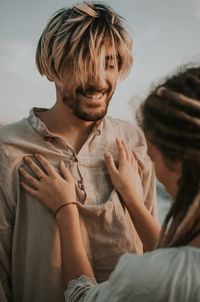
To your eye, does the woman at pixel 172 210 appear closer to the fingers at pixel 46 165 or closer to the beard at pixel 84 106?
the fingers at pixel 46 165

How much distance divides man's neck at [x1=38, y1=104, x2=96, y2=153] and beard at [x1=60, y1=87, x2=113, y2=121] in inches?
1.9

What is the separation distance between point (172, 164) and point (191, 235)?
0.19 m

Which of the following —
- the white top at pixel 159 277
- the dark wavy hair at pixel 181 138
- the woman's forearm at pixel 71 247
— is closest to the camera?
the white top at pixel 159 277

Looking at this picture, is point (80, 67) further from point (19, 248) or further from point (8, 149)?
point (19, 248)

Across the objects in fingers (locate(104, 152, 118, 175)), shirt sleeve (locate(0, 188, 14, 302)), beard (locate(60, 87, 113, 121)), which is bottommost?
shirt sleeve (locate(0, 188, 14, 302))

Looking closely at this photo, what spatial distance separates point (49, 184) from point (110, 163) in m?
0.31

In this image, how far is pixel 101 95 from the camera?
2256mm

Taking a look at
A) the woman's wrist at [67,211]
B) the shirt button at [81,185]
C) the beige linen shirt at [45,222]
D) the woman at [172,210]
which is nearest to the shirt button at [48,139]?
the beige linen shirt at [45,222]

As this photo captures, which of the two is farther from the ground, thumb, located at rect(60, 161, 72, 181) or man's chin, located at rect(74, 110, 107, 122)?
man's chin, located at rect(74, 110, 107, 122)

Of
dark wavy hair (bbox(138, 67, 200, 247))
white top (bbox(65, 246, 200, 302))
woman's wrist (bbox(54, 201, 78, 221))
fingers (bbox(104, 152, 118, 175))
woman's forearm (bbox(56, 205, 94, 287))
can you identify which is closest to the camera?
white top (bbox(65, 246, 200, 302))

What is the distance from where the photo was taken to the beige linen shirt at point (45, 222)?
6.86 feet

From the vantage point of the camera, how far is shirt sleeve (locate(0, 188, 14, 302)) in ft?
6.93

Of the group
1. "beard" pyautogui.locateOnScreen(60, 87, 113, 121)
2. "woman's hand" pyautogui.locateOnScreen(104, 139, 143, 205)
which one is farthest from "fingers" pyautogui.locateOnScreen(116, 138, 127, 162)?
"beard" pyautogui.locateOnScreen(60, 87, 113, 121)

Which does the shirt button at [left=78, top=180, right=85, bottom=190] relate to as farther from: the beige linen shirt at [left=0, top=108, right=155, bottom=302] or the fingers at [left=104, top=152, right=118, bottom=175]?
the fingers at [left=104, top=152, right=118, bottom=175]
